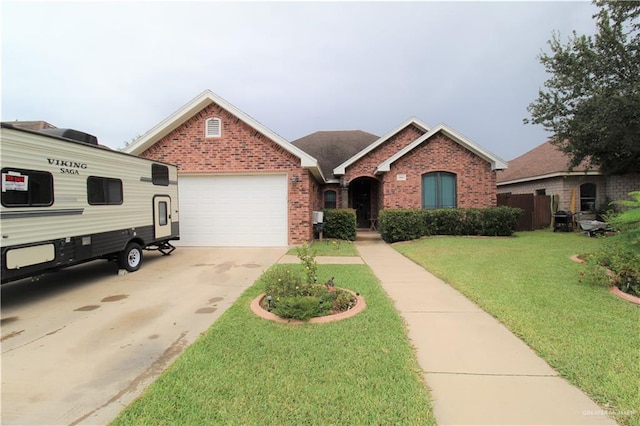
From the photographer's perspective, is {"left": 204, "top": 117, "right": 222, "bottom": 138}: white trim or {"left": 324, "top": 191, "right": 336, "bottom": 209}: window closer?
{"left": 204, "top": 117, "right": 222, "bottom": 138}: white trim

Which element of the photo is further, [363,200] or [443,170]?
[363,200]

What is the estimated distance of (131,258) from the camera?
7.73 m

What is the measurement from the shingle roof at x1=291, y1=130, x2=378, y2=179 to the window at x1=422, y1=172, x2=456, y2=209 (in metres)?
6.77

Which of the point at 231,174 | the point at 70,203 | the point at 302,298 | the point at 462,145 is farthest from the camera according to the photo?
the point at 462,145

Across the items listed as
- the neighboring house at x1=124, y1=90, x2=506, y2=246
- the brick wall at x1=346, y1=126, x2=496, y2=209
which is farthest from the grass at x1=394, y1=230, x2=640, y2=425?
the brick wall at x1=346, y1=126, x2=496, y2=209

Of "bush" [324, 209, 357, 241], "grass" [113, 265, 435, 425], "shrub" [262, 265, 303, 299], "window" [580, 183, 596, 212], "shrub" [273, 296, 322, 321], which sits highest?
"window" [580, 183, 596, 212]

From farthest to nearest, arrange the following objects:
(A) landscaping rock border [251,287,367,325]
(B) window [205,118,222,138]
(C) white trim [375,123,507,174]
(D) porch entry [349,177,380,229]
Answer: (D) porch entry [349,177,380,229]
(C) white trim [375,123,507,174]
(B) window [205,118,222,138]
(A) landscaping rock border [251,287,367,325]

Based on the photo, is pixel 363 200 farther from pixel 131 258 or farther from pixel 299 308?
pixel 299 308

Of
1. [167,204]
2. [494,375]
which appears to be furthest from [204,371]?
[167,204]

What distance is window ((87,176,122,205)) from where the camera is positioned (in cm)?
659

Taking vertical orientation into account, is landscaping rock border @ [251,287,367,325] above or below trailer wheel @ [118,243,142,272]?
below

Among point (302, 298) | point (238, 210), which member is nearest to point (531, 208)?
point (238, 210)

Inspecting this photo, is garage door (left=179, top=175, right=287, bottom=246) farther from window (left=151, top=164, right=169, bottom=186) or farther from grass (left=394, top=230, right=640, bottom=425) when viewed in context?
grass (left=394, top=230, right=640, bottom=425)

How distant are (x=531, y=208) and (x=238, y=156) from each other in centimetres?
1526
